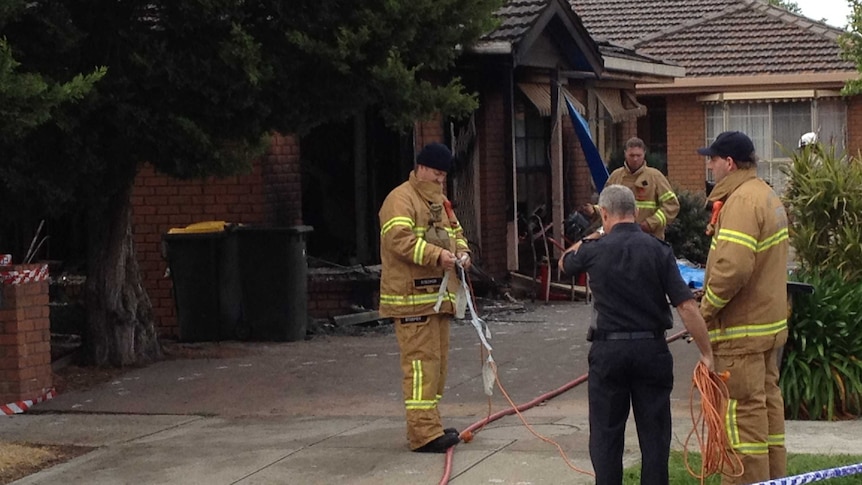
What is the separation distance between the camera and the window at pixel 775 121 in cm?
2483

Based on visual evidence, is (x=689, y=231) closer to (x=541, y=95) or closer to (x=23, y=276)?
(x=541, y=95)

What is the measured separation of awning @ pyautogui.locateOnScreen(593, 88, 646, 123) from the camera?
19.3m

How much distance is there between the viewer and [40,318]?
33.6 feet

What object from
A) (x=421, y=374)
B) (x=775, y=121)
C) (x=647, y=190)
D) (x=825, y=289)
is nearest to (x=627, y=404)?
(x=421, y=374)

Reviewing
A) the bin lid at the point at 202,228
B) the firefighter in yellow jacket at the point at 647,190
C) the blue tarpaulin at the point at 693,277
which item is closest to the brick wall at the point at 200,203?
the bin lid at the point at 202,228

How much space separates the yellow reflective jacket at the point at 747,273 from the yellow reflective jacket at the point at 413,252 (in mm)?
1748

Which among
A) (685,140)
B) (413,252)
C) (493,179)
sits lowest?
(413,252)

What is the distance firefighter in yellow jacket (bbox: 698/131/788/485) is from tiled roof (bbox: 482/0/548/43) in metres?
7.91

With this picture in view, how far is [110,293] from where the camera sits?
11.4 m

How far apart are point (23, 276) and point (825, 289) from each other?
5612 millimetres

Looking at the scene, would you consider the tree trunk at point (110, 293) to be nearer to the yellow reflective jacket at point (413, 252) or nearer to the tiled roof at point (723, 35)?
the yellow reflective jacket at point (413, 252)

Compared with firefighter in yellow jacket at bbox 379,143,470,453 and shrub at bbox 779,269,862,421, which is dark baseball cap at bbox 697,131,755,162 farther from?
shrub at bbox 779,269,862,421

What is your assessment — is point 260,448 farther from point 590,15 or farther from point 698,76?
point 590,15

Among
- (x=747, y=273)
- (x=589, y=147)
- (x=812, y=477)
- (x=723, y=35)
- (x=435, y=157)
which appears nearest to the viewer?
(x=812, y=477)
